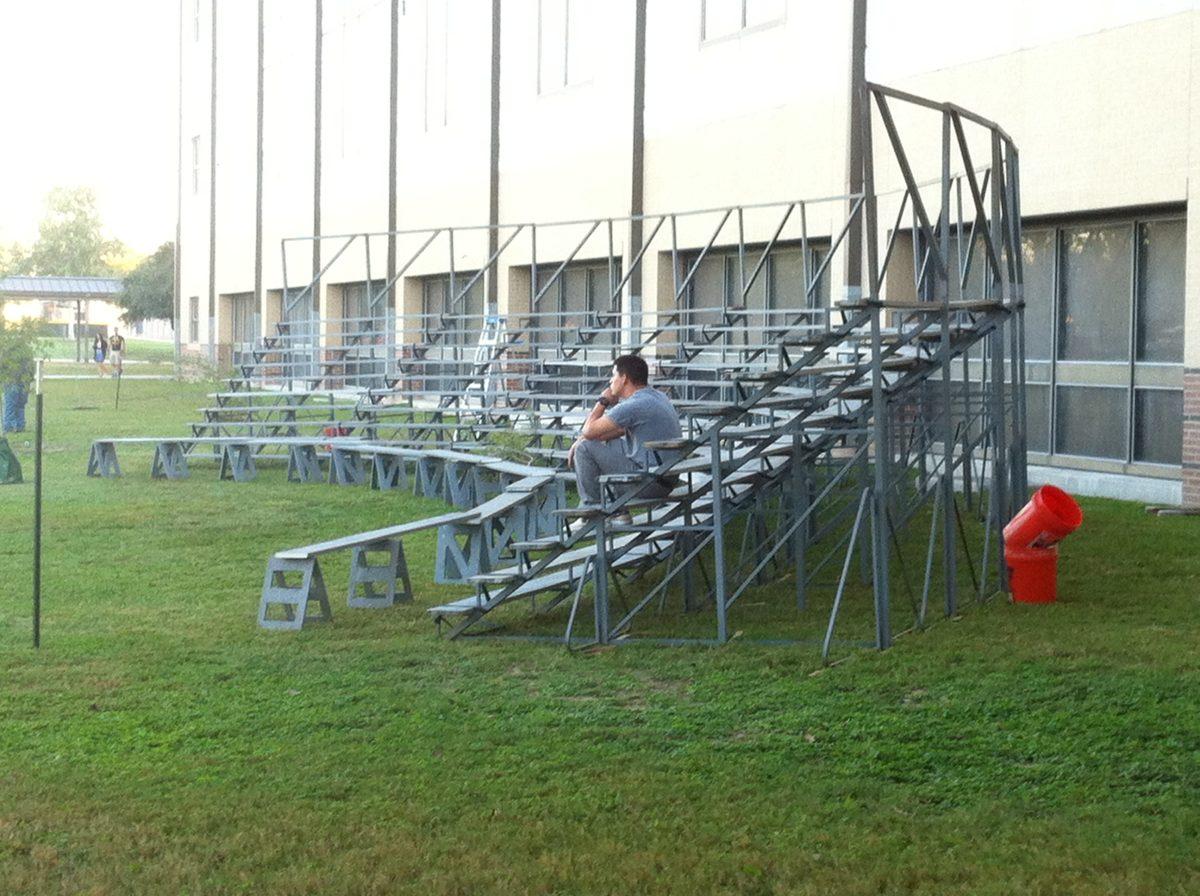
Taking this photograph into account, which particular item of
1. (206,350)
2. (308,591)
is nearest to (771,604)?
(308,591)

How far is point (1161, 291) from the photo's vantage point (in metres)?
17.7

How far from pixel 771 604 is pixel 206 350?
41.6 metres

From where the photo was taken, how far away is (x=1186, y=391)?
16781 millimetres

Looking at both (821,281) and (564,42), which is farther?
(564,42)

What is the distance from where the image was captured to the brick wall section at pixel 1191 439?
54.3 feet

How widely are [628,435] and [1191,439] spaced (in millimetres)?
6831

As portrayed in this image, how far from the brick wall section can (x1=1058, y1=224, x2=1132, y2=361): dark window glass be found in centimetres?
148

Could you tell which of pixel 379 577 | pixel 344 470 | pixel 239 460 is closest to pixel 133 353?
pixel 239 460

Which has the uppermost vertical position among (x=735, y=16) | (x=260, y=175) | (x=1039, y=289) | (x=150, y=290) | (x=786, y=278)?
(x=150, y=290)

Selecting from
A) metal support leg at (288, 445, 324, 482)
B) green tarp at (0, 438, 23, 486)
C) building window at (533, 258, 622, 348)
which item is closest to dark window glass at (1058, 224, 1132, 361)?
building window at (533, 258, 622, 348)

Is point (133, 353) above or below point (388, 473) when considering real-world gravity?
above

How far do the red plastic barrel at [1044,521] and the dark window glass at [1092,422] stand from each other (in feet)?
22.7

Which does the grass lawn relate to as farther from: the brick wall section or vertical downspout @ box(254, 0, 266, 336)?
vertical downspout @ box(254, 0, 266, 336)

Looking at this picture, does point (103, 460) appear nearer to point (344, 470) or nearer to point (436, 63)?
point (344, 470)
